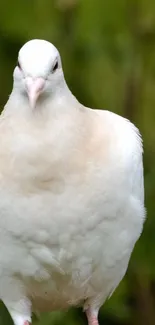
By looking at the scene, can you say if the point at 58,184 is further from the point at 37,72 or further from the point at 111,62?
the point at 111,62

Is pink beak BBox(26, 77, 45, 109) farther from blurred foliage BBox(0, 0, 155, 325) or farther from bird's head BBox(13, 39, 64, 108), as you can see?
blurred foliage BBox(0, 0, 155, 325)

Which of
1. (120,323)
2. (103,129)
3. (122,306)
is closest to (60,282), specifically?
→ (103,129)

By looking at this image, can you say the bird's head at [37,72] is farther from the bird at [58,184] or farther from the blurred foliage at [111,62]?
the blurred foliage at [111,62]

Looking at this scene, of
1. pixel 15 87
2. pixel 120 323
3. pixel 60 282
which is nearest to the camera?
pixel 15 87

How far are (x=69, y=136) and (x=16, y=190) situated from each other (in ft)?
0.55

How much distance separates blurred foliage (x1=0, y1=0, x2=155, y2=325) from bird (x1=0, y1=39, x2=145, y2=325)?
777mm

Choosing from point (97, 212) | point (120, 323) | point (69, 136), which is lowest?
point (120, 323)

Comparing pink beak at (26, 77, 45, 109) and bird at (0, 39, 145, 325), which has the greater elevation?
pink beak at (26, 77, 45, 109)

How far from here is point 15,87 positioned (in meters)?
2.67

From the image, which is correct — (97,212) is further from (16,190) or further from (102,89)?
(102,89)

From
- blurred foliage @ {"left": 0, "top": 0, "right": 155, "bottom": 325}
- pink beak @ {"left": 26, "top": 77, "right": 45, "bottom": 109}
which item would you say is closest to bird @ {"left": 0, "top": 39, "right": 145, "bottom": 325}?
pink beak @ {"left": 26, "top": 77, "right": 45, "bottom": 109}

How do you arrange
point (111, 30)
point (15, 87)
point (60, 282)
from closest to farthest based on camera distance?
point (15, 87) → point (60, 282) → point (111, 30)

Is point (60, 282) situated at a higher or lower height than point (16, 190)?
lower

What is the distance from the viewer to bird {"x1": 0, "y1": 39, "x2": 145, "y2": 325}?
266 cm
